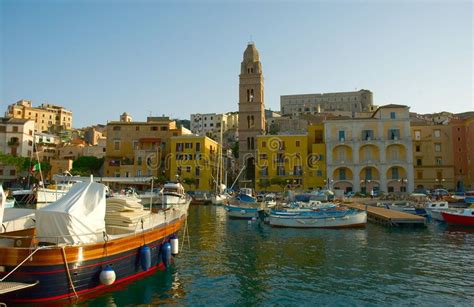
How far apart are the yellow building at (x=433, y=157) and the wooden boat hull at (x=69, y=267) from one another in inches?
2445

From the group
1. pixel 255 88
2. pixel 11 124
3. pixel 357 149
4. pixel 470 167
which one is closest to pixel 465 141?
pixel 470 167

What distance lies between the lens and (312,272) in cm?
1619

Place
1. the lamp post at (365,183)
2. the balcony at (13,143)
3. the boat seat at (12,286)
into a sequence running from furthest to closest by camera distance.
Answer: the balcony at (13,143) → the lamp post at (365,183) → the boat seat at (12,286)

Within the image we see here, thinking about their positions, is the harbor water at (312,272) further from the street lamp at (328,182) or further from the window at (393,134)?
the window at (393,134)

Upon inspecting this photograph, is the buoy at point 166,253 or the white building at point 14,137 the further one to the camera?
the white building at point 14,137

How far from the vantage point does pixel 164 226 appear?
52.0 feet

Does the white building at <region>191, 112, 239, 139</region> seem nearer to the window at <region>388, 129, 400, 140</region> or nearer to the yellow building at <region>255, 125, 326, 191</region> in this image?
the yellow building at <region>255, 125, 326, 191</region>

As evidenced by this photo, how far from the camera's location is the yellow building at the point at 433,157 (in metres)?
63.6

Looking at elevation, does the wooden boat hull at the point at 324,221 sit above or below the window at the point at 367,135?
below

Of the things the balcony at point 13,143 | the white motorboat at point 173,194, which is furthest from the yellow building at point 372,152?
the balcony at point 13,143

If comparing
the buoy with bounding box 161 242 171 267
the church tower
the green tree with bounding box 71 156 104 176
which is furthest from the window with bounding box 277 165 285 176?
the buoy with bounding box 161 242 171 267

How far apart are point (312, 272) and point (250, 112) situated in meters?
59.8

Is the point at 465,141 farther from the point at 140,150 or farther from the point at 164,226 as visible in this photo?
the point at 164,226

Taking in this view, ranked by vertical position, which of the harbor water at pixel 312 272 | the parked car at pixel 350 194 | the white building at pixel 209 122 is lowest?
the harbor water at pixel 312 272
